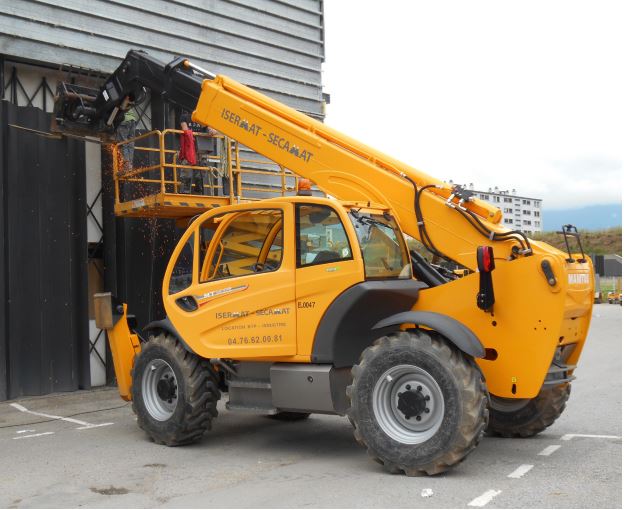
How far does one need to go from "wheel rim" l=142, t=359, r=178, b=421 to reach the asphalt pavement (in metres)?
0.41

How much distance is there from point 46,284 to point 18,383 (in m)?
1.65

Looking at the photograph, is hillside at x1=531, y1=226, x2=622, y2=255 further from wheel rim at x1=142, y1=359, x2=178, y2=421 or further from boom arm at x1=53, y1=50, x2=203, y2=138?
wheel rim at x1=142, y1=359, x2=178, y2=421

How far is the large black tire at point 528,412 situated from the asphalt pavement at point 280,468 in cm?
14

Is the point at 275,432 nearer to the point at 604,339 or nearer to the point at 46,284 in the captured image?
the point at 46,284

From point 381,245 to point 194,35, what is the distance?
27.8 feet

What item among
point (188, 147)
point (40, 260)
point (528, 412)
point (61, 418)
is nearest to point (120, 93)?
point (188, 147)

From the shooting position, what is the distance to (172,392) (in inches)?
339

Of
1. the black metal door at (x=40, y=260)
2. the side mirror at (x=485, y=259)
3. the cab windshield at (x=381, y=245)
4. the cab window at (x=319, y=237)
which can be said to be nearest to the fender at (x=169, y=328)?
the cab window at (x=319, y=237)

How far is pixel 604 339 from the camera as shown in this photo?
21984 mm

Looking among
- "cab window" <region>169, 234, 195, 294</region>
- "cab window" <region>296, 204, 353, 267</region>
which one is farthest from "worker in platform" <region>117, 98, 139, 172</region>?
"cab window" <region>296, 204, 353, 267</region>

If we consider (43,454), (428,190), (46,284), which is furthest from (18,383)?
(428,190)

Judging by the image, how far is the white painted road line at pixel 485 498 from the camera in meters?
5.80

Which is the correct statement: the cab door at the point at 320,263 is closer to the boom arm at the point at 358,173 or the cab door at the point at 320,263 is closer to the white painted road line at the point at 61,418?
the boom arm at the point at 358,173

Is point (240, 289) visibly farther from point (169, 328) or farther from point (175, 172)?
point (175, 172)
